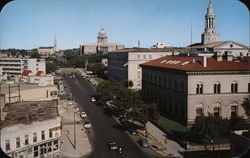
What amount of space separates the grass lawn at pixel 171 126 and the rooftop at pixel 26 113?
21.1 ft

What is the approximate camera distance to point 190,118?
58.1 ft

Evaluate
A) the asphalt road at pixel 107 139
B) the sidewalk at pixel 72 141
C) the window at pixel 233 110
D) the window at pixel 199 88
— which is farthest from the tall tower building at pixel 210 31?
the sidewalk at pixel 72 141

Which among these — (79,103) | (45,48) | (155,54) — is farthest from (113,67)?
(45,48)

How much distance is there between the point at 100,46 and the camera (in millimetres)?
96250

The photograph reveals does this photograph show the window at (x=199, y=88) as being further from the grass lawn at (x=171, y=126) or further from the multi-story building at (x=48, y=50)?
the multi-story building at (x=48, y=50)

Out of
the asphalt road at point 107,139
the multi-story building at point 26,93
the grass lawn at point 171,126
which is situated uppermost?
the multi-story building at point 26,93

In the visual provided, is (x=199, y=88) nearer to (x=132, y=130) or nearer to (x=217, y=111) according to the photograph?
(x=217, y=111)

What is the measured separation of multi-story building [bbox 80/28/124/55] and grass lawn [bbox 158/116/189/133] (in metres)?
74.3

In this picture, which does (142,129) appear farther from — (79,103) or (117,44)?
(117,44)

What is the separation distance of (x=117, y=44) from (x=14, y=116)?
287 feet

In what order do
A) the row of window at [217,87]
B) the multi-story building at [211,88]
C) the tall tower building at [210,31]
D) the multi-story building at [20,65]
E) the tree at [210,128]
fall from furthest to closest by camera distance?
the tall tower building at [210,31] → the multi-story building at [20,65] → the row of window at [217,87] → the multi-story building at [211,88] → the tree at [210,128]

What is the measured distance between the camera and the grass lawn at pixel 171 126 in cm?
1692

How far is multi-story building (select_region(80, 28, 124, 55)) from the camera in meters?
94.0

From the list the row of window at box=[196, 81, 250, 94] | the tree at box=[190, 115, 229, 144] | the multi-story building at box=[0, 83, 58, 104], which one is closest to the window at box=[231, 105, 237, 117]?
the row of window at box=[196, 81, 250, 94]
